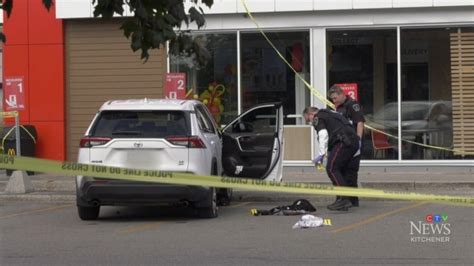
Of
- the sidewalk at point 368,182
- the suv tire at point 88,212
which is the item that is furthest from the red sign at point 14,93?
the suv tire at point 88,212

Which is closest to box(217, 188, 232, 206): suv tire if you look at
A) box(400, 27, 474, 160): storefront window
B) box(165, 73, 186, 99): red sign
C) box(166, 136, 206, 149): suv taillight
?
box(166, 136, 206, 149): suv taillight

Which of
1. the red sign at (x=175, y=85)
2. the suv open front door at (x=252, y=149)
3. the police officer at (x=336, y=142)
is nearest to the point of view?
the police officer at (x=336, y=142)

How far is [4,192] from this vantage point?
44.5ft

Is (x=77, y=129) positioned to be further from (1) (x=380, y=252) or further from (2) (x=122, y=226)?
(1) (x=380, y=252)

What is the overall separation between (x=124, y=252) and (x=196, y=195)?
1.92 meters

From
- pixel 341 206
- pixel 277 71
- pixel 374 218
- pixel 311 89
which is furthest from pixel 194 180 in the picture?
pixel 277 71

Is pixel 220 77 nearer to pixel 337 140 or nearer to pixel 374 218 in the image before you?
pixel 337 140

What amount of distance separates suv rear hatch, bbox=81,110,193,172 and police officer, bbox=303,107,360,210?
2220 millimetres

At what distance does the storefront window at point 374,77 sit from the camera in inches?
644

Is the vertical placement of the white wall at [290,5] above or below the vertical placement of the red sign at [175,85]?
above

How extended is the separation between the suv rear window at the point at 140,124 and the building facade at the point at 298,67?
6.35 metres

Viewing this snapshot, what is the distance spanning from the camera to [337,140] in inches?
425

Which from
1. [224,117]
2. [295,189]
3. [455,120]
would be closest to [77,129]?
[224,117]

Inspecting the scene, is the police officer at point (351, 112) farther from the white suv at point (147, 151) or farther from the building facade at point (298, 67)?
the building facade at point (298, 67)
